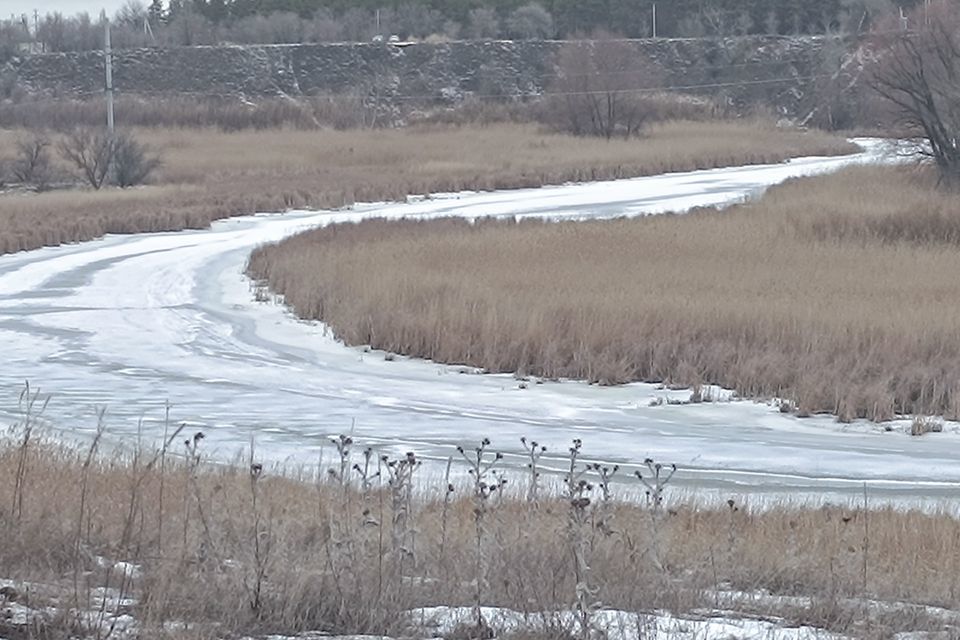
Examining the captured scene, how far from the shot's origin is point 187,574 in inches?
248

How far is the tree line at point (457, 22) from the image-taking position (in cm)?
12044

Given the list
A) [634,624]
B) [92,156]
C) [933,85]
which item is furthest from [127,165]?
[634,624]

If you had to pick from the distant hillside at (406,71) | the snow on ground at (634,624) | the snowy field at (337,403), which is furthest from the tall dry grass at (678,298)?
the distant hillside at (406,71)

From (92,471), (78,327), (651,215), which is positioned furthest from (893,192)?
(92,471)

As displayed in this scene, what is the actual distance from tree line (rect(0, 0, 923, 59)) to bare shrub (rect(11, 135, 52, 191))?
6184 cm

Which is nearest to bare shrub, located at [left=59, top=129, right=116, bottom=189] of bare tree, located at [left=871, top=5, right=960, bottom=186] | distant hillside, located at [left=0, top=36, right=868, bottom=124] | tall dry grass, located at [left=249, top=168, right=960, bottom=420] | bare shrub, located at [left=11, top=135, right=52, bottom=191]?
bare shrub, located at [left=11, top=135, right=52, bottom=191]

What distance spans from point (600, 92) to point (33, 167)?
4217 centimetres

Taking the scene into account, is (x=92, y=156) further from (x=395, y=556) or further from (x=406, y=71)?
(x=406, y=71)

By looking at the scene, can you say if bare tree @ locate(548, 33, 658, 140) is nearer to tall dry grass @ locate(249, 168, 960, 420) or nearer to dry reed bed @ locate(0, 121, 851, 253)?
dry reed bed @ locate(0, 121, 851, 253)

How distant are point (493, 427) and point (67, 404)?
16.3 ft

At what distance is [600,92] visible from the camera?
88.6m

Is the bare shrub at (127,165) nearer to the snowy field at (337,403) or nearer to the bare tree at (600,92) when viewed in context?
the snowy field at (337,403)

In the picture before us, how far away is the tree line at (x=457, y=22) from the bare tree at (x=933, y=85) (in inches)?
2868

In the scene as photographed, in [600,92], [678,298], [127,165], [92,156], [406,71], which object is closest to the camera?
[678,298]
